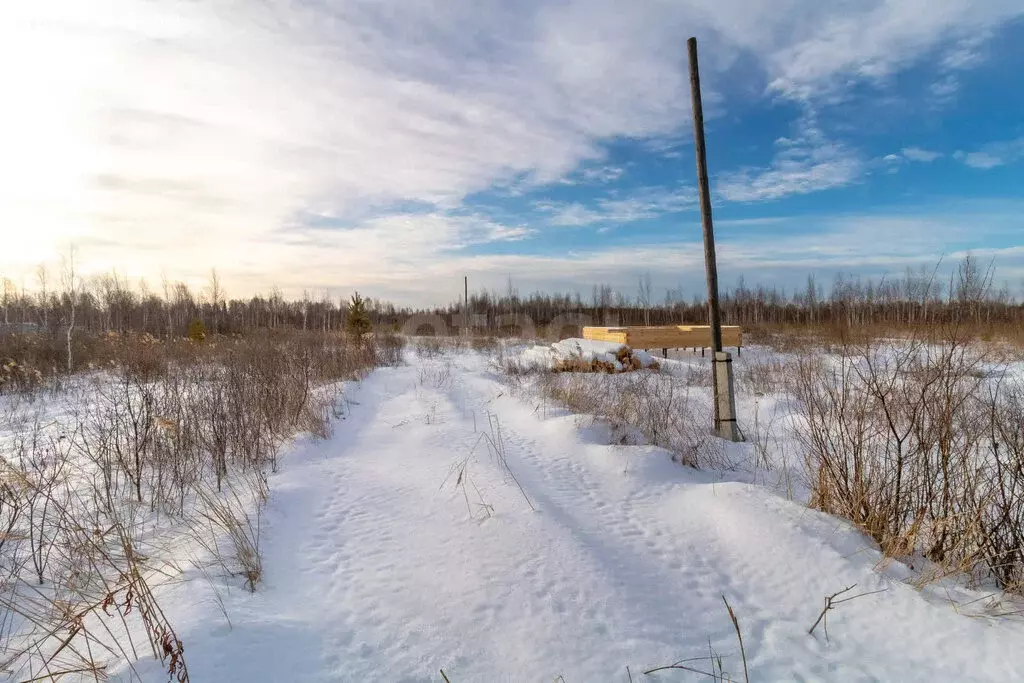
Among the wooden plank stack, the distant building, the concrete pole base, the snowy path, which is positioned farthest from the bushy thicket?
the distant building

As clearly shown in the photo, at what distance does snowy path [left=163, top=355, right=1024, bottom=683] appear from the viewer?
1935 millimetres

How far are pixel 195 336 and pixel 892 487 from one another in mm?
23668

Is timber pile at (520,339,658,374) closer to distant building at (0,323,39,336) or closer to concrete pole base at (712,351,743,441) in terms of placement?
concrete pole base at (712,351,743,441)

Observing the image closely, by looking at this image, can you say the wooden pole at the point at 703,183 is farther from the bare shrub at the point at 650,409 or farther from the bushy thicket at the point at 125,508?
the bushy thicket at the point at 125,508

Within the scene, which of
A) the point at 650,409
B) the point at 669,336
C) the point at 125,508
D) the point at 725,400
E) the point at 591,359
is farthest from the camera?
the point at 669,336

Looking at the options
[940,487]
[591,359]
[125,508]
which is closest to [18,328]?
[125,508]

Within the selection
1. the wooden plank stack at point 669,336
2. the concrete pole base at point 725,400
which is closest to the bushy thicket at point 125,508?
the concrete pole base at point 725,400

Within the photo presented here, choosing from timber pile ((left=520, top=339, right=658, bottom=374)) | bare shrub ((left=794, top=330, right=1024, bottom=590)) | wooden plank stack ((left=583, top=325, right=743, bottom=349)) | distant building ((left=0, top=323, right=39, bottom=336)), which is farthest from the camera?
distant building ((left=0, top=323, right=39, bottom=336))

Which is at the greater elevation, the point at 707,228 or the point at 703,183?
the point at 703,183

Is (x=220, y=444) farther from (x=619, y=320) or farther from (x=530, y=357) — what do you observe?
(x=619, y=320)

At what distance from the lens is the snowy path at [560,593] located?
1.93 meters

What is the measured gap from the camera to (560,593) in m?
2.39

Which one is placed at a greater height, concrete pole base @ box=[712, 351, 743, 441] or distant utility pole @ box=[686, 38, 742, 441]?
distant utility pole @ box=[686, 38, 742, 441]

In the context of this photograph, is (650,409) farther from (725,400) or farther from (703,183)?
(703,183)
